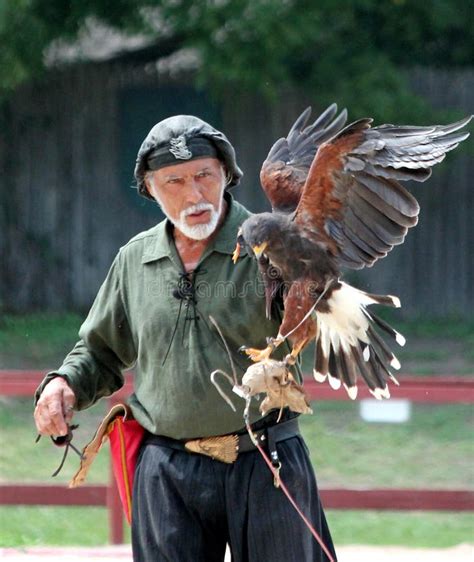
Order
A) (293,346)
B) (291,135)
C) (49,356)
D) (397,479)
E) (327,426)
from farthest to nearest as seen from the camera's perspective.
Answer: (49,356), (327,426), (397,479), (291,135), (293,346)

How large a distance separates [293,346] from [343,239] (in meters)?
0.34

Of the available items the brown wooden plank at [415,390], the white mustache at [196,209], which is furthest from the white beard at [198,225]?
the brown wooden plank at [415,390]

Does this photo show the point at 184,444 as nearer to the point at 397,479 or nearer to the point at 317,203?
the point at 317,203

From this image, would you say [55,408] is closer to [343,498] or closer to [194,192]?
[194,192]

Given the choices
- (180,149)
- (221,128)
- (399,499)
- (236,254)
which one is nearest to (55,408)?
(236,254)

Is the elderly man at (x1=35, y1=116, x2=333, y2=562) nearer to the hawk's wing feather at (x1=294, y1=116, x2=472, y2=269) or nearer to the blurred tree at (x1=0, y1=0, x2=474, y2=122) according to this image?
the hawk's wing feather at (x1=294, y1=116, x2=472, y2=269)

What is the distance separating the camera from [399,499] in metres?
6.52

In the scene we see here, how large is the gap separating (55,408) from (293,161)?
113cm

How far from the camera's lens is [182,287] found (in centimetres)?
349

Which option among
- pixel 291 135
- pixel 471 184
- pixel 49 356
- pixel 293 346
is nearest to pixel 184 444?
pixel 293 346

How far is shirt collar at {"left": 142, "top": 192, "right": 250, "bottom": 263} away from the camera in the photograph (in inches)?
138

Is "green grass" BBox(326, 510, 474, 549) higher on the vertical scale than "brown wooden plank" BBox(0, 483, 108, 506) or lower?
lower

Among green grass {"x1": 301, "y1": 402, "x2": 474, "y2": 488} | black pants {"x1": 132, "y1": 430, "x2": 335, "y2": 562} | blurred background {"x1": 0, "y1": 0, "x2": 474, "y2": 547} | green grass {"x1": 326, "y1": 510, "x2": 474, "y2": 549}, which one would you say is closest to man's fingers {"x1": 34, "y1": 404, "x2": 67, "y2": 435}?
black pants {"x1": 132, "y1": 430, "x2": 335, "y2": 562}

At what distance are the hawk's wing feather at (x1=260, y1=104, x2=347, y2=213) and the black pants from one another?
2.54 ft
